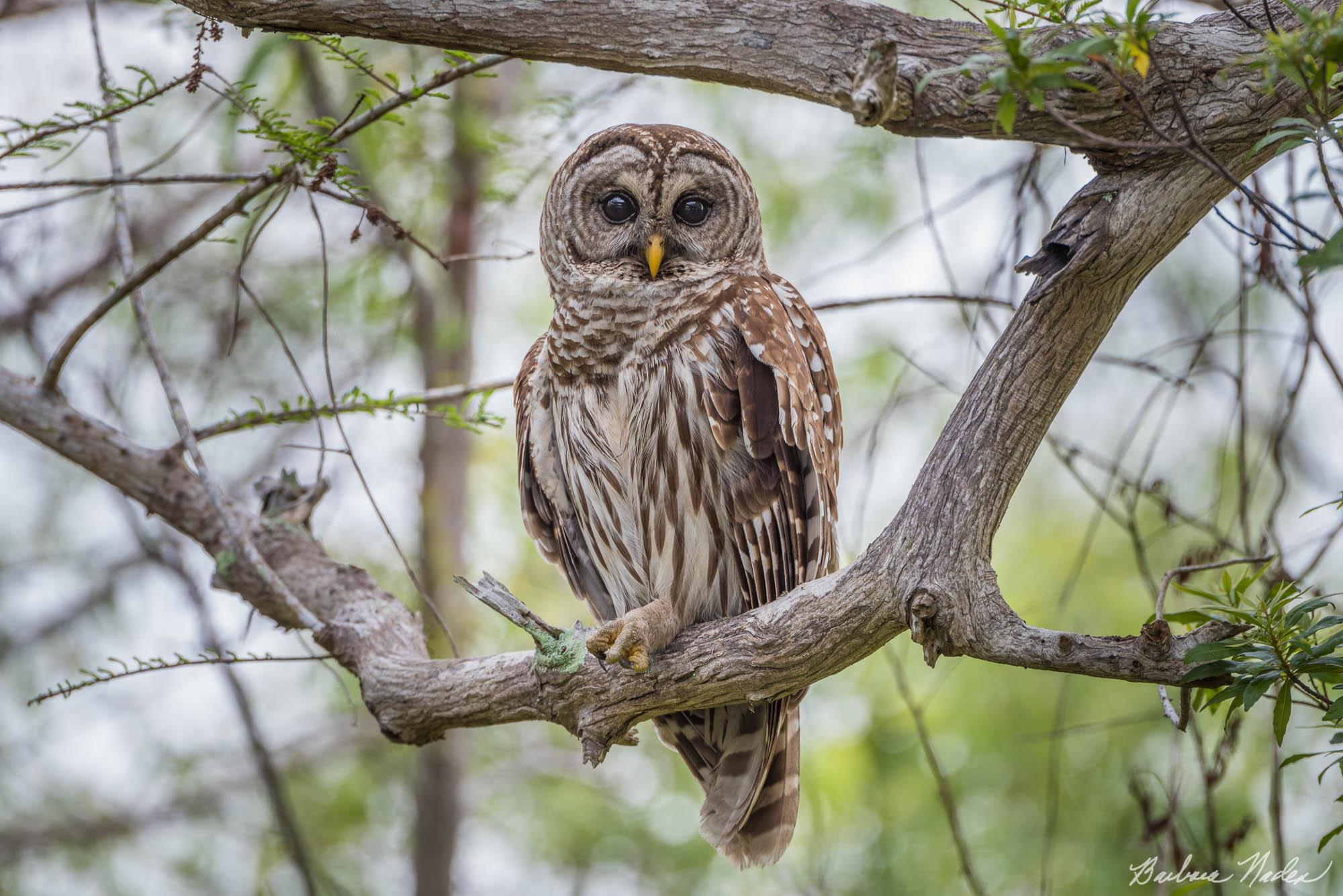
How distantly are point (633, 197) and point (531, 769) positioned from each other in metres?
4.92

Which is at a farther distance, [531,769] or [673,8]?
[531,769]

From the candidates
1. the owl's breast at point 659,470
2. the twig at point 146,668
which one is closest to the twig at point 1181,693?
the owl's breast at point 659,470

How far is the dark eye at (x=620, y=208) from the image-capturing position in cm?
369

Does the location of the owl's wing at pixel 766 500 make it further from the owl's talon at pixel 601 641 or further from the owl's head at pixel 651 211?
the owl's talon at pixel 601 641

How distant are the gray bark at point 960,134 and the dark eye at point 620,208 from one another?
1205 mm

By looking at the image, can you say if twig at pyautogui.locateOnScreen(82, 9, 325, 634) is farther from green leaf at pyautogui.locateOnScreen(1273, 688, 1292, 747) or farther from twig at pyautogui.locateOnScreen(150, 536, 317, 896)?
green leaf at pyautogui.locateOnScreen(1273, 688, 1292, 747)

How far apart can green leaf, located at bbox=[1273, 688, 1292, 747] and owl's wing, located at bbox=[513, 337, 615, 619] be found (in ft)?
7.00

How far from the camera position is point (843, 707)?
621cm

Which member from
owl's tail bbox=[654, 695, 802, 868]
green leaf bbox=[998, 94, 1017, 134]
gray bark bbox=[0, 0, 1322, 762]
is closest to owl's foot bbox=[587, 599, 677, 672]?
gray bark bbox=[0, 0, 1322, 762]

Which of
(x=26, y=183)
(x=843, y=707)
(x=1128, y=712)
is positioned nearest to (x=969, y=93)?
(x=26, y=183)

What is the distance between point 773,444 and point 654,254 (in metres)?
0.71

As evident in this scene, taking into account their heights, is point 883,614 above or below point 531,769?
below

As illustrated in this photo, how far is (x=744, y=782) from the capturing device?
3441mm

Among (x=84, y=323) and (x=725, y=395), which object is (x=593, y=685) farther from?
(x=84, y=323)
